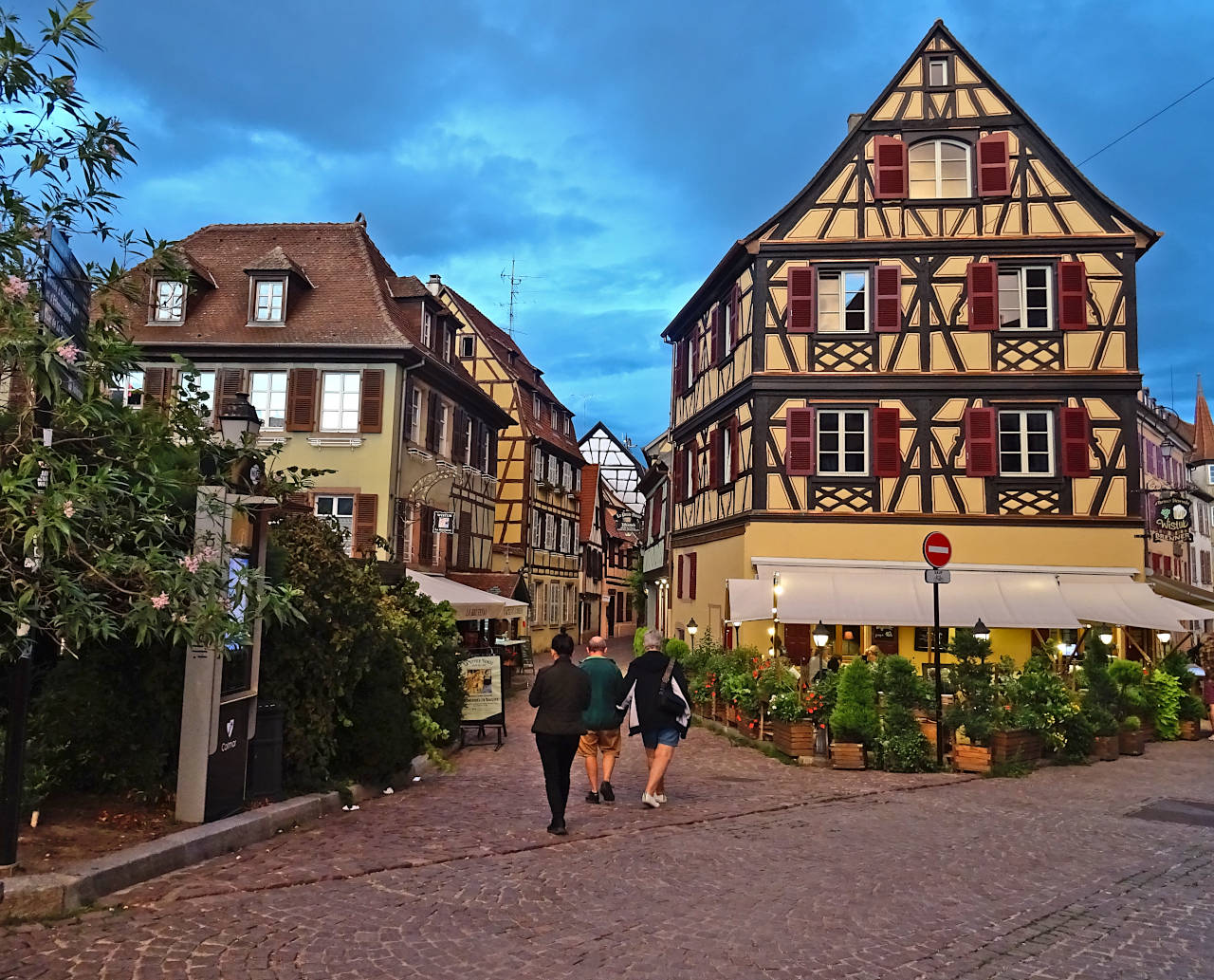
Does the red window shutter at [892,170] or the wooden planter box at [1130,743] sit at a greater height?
the red window shutter at [892,170]

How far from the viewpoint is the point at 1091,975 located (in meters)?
5.06

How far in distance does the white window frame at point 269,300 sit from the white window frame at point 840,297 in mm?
11983

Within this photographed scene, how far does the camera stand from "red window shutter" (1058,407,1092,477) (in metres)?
19.3

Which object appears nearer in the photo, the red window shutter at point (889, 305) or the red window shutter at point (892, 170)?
the red window shutter at point (889, 305)

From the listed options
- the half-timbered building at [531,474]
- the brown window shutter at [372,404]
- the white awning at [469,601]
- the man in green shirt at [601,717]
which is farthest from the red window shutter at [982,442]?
the half-timbered building at [531,474]

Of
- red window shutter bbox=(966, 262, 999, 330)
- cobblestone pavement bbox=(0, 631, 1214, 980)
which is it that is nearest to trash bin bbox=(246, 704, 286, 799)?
cobblestone pavement bbox=(0, 631, 1214, 980)

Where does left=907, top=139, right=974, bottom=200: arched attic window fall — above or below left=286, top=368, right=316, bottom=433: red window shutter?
above

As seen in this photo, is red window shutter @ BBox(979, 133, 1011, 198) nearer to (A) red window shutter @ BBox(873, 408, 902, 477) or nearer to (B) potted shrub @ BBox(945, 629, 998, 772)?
(A) red window shutter @ BBox(873, 408, 902, 477)

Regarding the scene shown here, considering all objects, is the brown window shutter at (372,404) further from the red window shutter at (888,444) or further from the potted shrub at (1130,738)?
the potted shrub at (1130,738)

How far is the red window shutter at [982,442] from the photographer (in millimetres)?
19406

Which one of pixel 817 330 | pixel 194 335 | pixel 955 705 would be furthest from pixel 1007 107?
pixel 194 335

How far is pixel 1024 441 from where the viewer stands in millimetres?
19656

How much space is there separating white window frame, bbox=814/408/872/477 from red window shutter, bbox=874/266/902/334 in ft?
5.56

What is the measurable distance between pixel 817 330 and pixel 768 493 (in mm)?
3395
